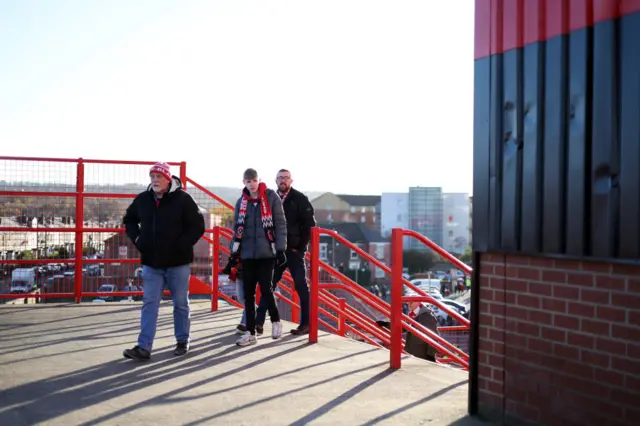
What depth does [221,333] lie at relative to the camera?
28.2 ft

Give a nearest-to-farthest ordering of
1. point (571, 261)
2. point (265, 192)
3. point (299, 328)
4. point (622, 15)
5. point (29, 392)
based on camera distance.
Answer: point (622, 15), point (571, 261), point (29, 392), point (265, 192), point (299, 328)

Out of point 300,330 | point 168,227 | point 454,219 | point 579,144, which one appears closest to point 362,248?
point 454,219

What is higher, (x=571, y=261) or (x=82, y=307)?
(x=571, y=261)

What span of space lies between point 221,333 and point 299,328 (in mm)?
899

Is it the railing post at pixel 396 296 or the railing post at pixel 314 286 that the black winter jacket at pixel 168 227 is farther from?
the railing post at pixel 396 296

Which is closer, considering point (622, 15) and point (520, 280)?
point (622, 15)

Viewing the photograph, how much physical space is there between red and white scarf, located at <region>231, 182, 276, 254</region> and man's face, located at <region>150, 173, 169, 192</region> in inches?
41.8

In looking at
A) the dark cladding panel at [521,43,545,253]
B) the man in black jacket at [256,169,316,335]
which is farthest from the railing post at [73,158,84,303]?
the dark cladding panel at [521,43,545,253]

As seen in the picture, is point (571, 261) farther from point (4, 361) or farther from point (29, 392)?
point (4, 361)

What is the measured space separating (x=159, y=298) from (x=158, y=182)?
1086mm

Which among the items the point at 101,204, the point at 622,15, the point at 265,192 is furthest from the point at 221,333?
the point at 622,15

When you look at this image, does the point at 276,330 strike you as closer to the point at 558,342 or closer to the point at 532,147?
the point at 558,342

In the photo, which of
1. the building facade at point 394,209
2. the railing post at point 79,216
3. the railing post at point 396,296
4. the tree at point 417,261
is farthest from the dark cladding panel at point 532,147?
the building facade at point 394,209

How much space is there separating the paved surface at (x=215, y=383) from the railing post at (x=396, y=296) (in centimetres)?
17
